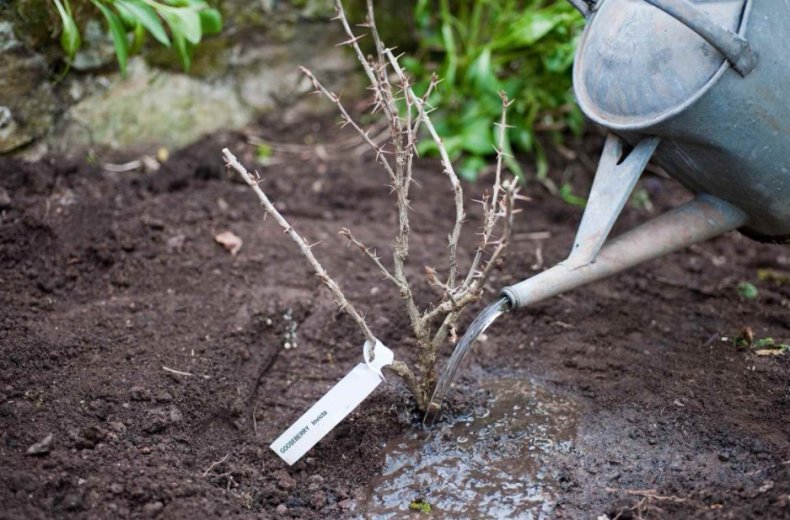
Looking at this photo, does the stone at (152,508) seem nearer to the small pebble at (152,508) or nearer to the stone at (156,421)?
the small pebble at (152,508)

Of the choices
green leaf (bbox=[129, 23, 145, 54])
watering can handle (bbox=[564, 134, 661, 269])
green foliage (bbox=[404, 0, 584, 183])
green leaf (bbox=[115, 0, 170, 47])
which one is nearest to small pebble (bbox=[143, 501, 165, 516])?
watering can handle (bbox=[564, 134, 661, 269])

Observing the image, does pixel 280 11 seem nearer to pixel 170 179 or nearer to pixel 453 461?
pixel 170 179

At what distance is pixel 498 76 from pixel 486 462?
68.2 inches

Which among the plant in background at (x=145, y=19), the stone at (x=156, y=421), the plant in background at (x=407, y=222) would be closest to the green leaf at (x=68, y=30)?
the plant in background at (x=145, y=19)

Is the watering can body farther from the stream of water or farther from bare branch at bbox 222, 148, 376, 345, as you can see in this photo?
bare branch at bbox 222, 148, 376, 345

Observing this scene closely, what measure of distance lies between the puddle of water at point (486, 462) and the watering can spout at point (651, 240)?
0.35 metres

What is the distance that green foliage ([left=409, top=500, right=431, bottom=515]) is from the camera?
5.95ft

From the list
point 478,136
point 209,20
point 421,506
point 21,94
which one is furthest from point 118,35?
point 421,506

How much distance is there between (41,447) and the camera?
1.75 meters

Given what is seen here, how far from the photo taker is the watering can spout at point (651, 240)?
6.16ft

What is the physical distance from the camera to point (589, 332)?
91.3 inches

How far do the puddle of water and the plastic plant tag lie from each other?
0.63 ft

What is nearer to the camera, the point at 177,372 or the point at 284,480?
the point at 284,480

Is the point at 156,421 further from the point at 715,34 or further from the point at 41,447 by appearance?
the point at 715,34
